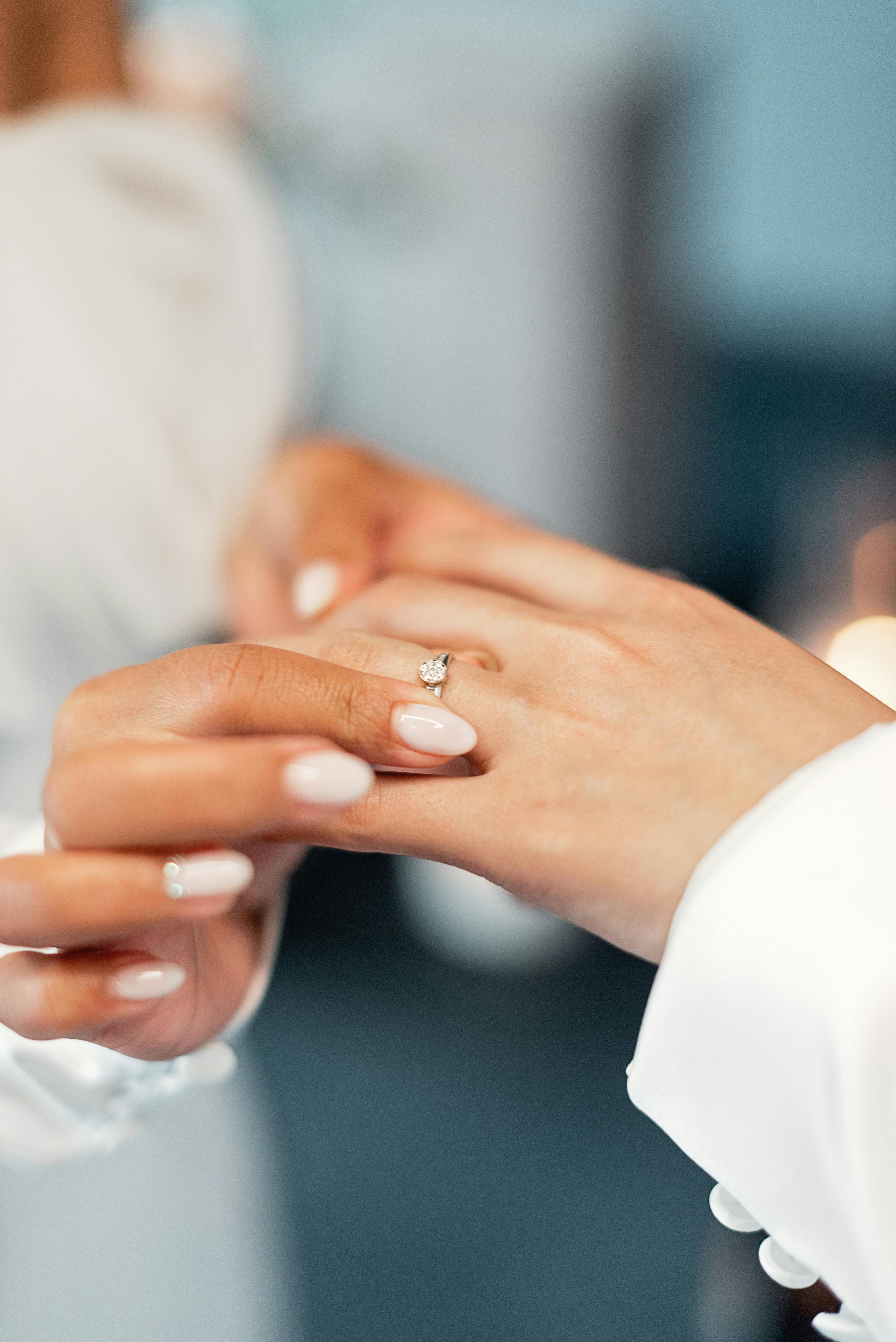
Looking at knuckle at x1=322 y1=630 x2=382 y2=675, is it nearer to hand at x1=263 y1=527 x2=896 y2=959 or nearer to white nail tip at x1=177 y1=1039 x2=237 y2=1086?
hand at x1=263 y1=527 x2=896 y2=959

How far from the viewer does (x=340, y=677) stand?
489 mm

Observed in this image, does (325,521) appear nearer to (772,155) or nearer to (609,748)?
(609,748)

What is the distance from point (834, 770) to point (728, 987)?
0.39 ft

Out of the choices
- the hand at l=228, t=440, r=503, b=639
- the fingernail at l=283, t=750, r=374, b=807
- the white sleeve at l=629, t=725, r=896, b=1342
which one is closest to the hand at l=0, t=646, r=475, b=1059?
the fingernail at l=283, t=750, r=374, b=807

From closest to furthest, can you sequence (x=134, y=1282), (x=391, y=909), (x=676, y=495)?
1. (x=134, y=1282)
2. (x=391, y=909)
3. (x=676, y=495)

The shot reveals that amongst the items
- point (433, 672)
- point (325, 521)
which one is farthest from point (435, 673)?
point (325, 521)

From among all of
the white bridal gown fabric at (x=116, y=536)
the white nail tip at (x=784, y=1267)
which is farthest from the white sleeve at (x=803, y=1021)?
the white bridal gown fabric at (x=116, y=536)

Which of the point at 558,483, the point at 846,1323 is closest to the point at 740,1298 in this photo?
the point at 846,1323

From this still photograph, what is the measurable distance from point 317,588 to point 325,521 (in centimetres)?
12

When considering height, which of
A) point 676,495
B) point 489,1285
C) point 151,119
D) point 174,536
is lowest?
point 489,1285

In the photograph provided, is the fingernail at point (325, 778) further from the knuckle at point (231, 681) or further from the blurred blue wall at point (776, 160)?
the blurred blue wall at point (776, 160)

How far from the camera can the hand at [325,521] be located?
2.58 ft

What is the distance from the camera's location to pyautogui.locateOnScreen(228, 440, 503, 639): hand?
79 cm

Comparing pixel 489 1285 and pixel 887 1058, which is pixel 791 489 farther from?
pixel 887 1058
